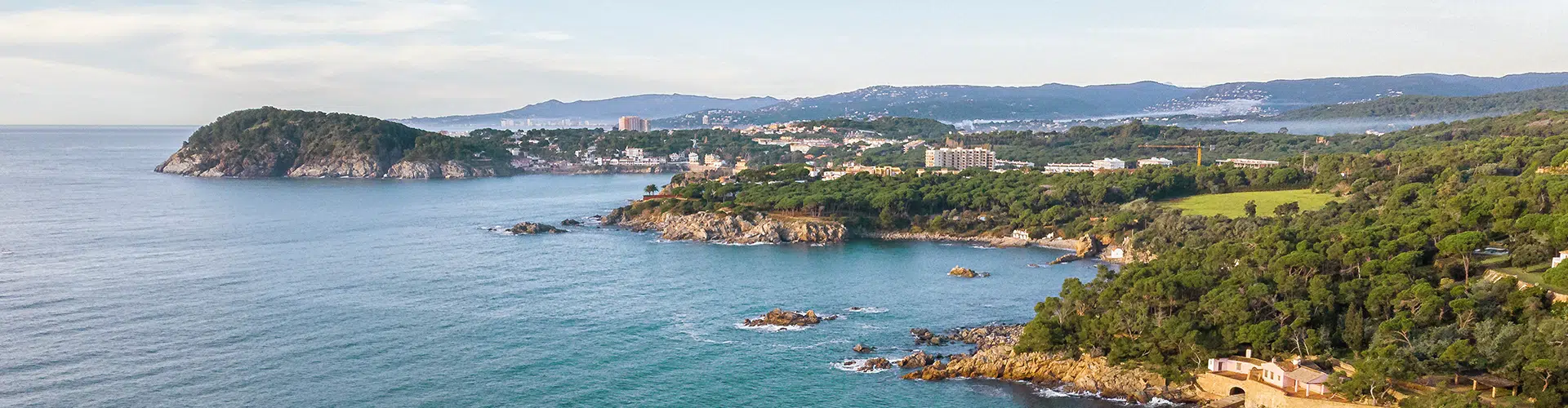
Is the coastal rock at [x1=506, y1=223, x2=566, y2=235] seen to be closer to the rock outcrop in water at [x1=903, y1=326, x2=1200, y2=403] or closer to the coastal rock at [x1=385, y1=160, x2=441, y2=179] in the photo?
the rock outcrop in water at [x1=903, y1=326, x2=1200, y2=403]

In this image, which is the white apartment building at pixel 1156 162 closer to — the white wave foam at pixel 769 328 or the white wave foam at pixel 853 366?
the white wave foam at pixel 769 328

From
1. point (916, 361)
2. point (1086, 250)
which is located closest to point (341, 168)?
point (1086, 250)

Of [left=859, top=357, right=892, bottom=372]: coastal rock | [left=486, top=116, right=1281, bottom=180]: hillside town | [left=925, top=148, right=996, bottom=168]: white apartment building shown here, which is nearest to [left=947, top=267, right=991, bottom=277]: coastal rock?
[left=859, top=357, right=892, bottom=372]: coastal rock

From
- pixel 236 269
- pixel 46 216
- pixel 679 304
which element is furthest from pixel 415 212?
pixel 679 304

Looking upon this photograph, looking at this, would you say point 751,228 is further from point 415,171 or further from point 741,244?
point 415,171

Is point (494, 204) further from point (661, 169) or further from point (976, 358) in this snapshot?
point (976, 358)

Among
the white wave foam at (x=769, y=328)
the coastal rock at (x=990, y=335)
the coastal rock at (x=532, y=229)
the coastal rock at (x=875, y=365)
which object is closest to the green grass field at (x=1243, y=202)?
the coastal rock at (x=990, y=335)
